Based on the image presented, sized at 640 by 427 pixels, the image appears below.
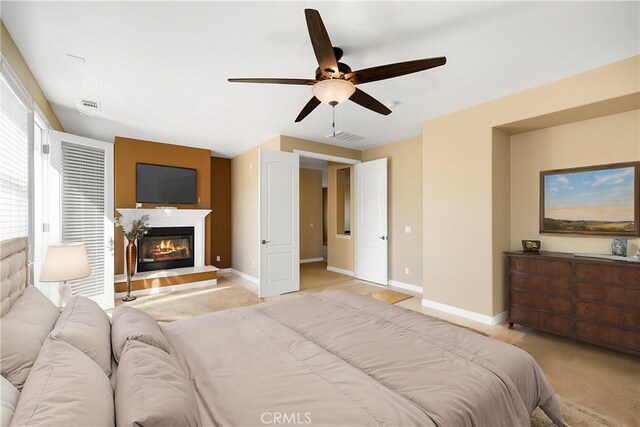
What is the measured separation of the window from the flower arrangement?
6.35 feet

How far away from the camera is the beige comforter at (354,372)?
3.52ft

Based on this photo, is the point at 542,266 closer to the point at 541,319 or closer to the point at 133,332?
the point at 541,319

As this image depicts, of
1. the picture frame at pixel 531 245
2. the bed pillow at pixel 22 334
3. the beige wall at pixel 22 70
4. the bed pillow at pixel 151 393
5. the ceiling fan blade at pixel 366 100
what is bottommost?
the bed pillow at pixel 151 393

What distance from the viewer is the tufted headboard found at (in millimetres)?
1418

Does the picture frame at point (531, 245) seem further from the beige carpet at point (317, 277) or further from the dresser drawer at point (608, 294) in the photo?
the beige carpet at point (317, 277)

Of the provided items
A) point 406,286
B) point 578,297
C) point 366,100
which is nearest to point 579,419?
point 578,297

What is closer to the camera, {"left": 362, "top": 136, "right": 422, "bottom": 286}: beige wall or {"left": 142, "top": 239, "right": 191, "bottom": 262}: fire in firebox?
{"left": 362, "top": 136, "right": 422, "bottom": 286}: beige wall

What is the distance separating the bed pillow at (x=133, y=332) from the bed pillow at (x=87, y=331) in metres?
0.04

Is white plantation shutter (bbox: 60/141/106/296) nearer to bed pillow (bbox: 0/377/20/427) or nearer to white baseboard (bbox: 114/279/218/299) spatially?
white baseboard (bbox: 114/279/218/299)

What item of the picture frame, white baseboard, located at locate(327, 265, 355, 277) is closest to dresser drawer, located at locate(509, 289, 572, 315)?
the picture frame

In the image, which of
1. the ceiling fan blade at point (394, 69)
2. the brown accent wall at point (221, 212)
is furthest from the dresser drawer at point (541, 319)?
the brown accent wall at point (221, 212)

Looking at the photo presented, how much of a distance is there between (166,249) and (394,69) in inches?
200

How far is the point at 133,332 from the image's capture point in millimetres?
1422

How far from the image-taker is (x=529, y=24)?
2074 millimetres
